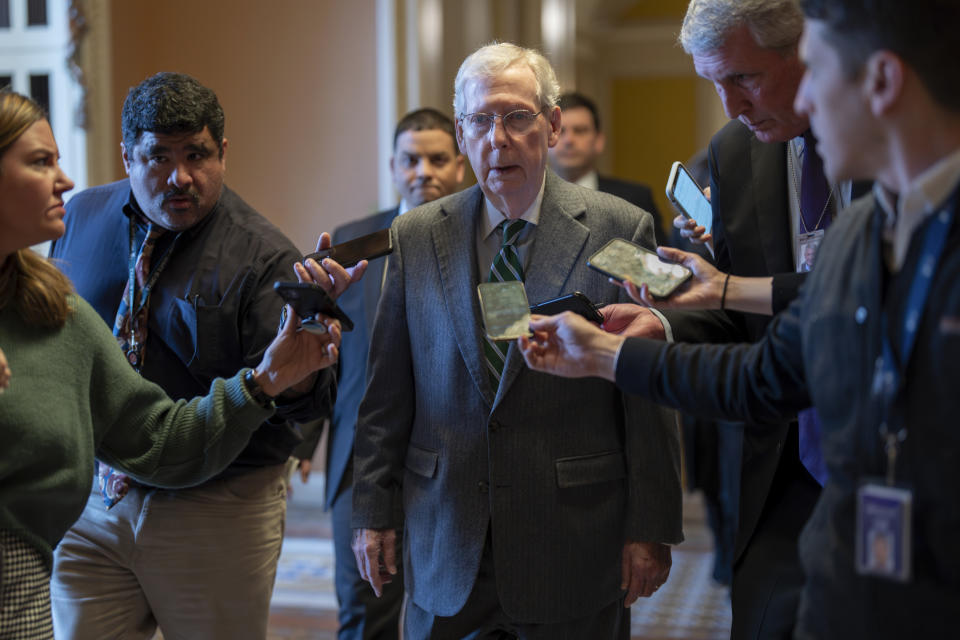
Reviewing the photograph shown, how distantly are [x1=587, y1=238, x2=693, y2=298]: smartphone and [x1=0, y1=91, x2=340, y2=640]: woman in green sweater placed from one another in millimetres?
630

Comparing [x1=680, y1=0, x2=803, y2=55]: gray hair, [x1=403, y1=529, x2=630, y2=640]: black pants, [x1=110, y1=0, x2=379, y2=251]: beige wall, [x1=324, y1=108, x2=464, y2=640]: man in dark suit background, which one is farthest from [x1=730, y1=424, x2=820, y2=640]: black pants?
[x1=110, y1=0, x2=379, y2=251]: beige wall

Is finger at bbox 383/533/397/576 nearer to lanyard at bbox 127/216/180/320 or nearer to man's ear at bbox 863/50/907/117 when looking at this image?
lanyard at bbox 127/216/180/320

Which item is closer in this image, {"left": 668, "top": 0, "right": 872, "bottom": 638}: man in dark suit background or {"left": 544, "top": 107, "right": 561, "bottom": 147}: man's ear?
{"left": 668, "top": 0, "right": 872, "bottom": 638}: man in dark suit background

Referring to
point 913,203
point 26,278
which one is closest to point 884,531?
point 913,203

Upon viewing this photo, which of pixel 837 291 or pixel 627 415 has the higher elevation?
pixel 837 291

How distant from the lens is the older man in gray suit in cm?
245

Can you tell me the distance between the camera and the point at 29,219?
2.14m

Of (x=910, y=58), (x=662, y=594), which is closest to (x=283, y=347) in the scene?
(x=910, y=58)

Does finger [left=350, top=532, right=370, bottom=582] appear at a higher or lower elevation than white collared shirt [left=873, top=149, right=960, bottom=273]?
lower

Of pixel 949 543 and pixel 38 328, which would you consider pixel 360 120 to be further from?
pixel 949 543

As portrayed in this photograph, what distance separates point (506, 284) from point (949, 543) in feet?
3.50

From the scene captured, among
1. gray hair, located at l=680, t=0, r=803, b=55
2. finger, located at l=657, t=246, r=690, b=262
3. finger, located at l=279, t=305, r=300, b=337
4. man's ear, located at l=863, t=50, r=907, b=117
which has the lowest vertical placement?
finger, located at l=279, t=305, r=300, b=337

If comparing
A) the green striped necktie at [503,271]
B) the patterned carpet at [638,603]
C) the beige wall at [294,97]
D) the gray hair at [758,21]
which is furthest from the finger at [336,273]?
the beige wall at [294,97]

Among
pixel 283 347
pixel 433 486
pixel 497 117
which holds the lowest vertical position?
pixel 433 486
